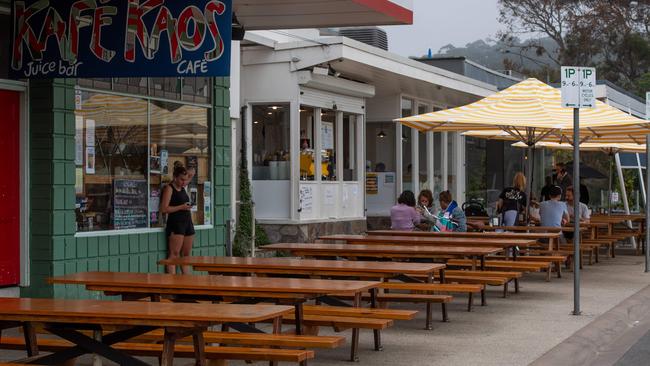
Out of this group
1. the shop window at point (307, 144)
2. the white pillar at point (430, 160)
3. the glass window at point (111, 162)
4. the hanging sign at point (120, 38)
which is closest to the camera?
the hanging sign at point (120, 38)

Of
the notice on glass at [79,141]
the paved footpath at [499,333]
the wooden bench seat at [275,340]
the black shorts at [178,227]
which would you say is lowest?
the paved footpath at [499,333]

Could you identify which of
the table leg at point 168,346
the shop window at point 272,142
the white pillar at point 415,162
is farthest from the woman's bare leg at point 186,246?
the white pillar at point 415,162

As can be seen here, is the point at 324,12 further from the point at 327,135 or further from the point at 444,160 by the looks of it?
the point at 444,160

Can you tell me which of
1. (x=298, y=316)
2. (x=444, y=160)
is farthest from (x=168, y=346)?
(x=444, y=160)

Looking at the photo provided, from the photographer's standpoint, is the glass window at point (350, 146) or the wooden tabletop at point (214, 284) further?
the glass window at point (350, 146)

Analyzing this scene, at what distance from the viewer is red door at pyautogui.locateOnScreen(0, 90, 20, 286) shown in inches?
457

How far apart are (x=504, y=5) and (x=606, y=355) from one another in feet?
175

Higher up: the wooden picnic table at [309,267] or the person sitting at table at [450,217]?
the person sitting at table at [450,217]

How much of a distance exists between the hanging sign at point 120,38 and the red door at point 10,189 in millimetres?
417

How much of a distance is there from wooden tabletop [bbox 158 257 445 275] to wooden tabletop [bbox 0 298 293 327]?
279 cm

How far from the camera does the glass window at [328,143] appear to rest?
2156 centimetres

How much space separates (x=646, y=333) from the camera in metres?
12.2

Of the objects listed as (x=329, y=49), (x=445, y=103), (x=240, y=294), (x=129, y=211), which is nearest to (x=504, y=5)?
(x=445, y=103)

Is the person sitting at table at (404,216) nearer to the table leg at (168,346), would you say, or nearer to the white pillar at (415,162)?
the white pillar at (415,162)
